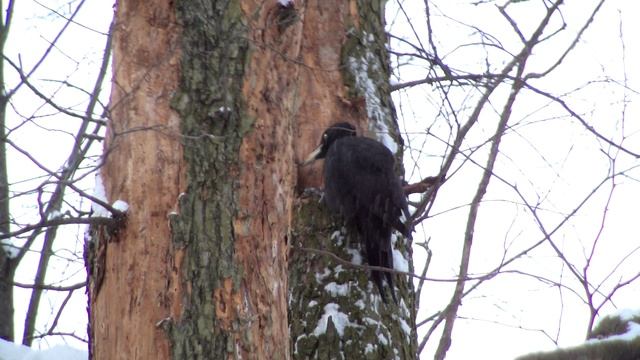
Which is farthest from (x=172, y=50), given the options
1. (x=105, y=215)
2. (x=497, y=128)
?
(x=497, y=128)

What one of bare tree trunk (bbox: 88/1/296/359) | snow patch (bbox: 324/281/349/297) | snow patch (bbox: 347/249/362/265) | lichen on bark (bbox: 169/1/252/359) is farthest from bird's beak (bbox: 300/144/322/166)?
lichen on bark (bbox: 169/1/252/359)

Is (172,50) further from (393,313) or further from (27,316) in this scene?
(27,316)

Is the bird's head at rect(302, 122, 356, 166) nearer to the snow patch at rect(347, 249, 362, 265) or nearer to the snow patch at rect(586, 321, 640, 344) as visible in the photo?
the snow patch at rect(347, 249, 362, 265)

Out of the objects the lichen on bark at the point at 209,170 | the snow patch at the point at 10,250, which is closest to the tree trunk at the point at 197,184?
the lichen on bark at the point at 209,170

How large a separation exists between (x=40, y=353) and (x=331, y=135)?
1650 mm

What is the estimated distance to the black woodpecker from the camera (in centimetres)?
397

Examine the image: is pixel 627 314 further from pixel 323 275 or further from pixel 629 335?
pixel 323 275

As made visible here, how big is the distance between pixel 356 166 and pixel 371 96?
1.18ft

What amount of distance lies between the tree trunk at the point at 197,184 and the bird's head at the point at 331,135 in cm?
108

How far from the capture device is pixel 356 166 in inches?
162

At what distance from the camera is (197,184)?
2.63m

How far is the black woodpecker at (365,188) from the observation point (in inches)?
156

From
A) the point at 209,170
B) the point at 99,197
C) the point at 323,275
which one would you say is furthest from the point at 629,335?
the point at 99,197

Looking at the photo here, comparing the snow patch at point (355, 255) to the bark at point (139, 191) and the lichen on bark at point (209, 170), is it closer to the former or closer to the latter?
the lichen on bark at point (209, 170)
